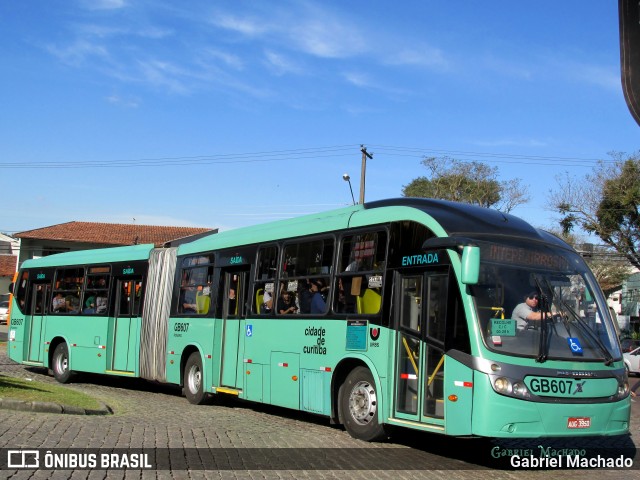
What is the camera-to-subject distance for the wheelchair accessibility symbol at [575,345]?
852 cm

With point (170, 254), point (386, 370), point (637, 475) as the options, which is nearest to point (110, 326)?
point (170, 254)

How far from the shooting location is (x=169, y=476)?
7.23 m

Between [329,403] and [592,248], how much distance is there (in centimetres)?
3469

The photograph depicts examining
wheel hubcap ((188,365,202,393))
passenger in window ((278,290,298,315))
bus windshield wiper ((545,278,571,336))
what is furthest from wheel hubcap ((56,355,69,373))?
bus windshield wiper ((545,278,571,336))

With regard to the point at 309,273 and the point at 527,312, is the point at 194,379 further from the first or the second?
the point at 527,312

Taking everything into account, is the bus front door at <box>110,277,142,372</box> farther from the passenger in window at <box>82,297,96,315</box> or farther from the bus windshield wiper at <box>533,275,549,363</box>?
the bus windshield wiper at <box>533,275,549,363</box>

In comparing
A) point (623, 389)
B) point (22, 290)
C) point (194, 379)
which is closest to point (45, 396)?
point (194, 379)

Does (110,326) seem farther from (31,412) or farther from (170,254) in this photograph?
(31,412)

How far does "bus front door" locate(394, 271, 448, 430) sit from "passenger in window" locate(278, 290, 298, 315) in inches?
101

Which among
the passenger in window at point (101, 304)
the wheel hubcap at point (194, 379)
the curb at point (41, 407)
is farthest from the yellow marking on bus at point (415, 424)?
the passenger in window at point (101, 304)

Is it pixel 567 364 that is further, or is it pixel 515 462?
pixel 515 462

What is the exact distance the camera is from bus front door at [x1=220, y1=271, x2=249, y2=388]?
43.4ft

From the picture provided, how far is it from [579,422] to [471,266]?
6.91 ft

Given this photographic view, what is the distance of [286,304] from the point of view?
39.2 ft
